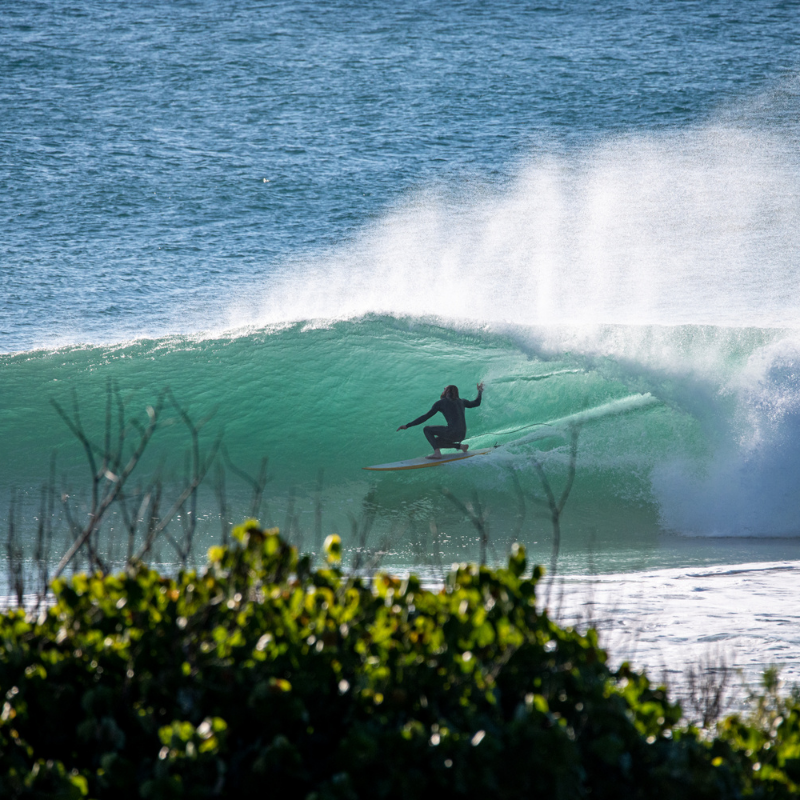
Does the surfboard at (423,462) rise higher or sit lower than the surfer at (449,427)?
lower

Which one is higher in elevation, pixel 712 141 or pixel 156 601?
pixel 712 141

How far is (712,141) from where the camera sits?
187 feet

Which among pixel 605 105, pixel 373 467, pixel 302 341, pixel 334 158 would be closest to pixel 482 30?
pixel 605 105

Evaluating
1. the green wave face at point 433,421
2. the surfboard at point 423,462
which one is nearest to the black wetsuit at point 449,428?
the surfboard at point 423,462

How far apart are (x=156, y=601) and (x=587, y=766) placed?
1200mm

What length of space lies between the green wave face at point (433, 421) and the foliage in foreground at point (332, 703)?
5.59m

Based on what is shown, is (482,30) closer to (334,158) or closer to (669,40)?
(669,40)

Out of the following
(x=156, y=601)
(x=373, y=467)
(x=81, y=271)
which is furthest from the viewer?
(x=81, y=271)

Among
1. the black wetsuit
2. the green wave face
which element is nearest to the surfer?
the black wetsuit

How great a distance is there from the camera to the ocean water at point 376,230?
43.1 ft

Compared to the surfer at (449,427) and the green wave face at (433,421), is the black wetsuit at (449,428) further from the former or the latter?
the green wave face at (433,421)

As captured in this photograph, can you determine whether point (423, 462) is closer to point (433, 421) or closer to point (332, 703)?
point (433, 421)

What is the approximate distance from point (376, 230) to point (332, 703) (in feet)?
170

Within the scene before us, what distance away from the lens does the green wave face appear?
976 cm
